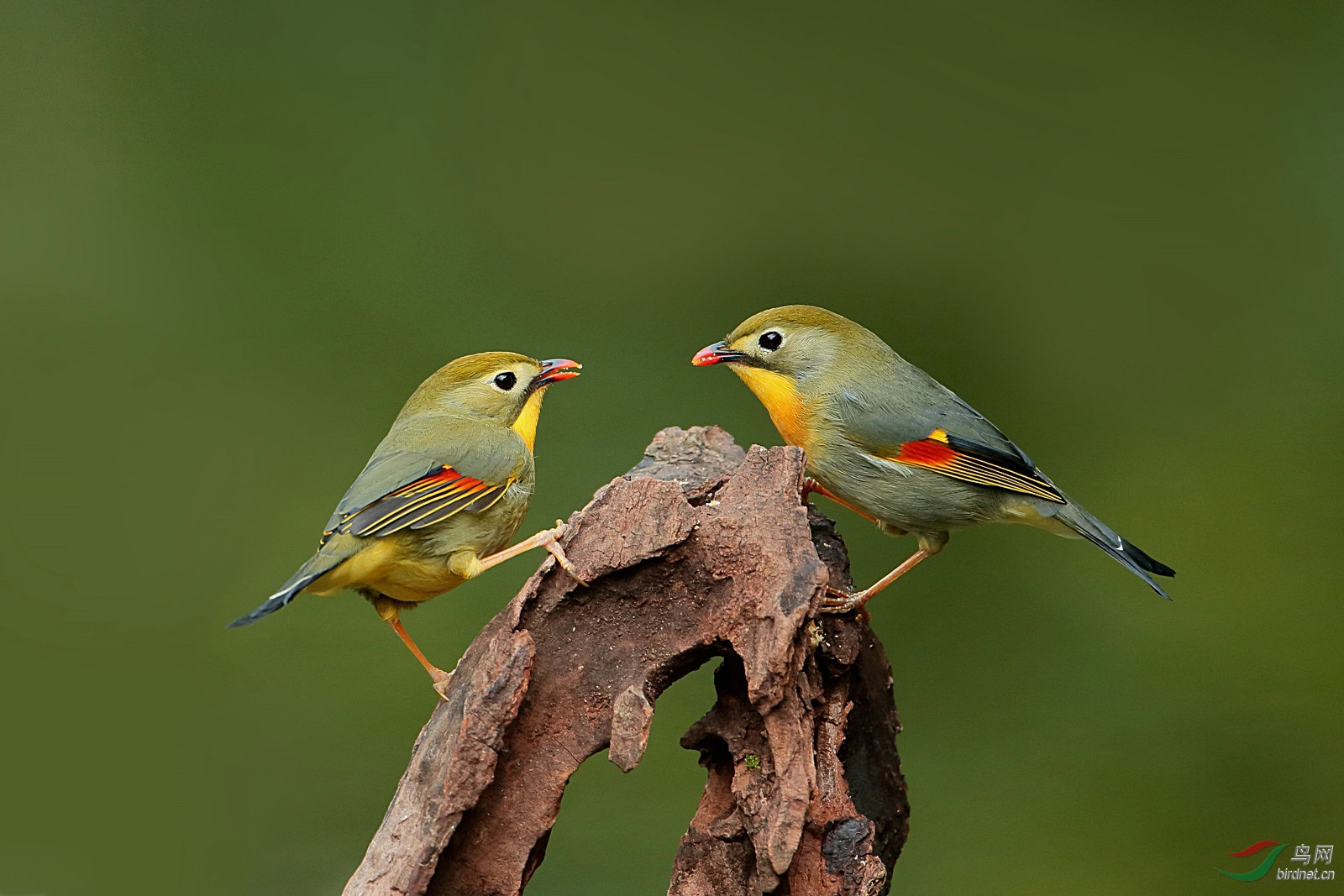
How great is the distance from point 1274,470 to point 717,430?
3.98m

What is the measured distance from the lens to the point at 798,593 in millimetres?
2908

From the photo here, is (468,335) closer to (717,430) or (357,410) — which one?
(357,410)

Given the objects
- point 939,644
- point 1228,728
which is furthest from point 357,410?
point 1228,728

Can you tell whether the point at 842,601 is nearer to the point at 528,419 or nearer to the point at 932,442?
the point at 932,442

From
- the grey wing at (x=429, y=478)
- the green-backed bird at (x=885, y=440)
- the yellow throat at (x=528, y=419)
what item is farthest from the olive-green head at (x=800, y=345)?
the grey wing at (x=429, y=478)

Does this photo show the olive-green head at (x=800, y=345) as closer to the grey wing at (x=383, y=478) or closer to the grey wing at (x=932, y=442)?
the grey wing at (x=932, y=442)

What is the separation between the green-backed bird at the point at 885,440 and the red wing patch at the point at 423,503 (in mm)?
936

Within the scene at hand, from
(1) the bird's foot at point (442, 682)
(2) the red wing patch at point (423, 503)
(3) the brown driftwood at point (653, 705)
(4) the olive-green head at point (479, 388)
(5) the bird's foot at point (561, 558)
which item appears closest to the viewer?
(3) the brown driftwood at point (653, 705)

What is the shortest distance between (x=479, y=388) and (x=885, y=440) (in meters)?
1.34

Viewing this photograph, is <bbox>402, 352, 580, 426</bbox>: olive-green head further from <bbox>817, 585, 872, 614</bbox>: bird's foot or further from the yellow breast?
<bbox>817, 585, 872, 614</bbox>: bird's foot

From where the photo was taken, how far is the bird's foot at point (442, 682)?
3.25 meters

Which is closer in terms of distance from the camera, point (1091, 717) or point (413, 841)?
point (413, 841)

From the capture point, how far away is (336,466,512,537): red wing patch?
3.43m

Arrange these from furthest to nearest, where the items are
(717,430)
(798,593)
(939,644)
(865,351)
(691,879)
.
Answer: (939,644)
(865,351)
(717,430)
(691,879)
(798,593)
